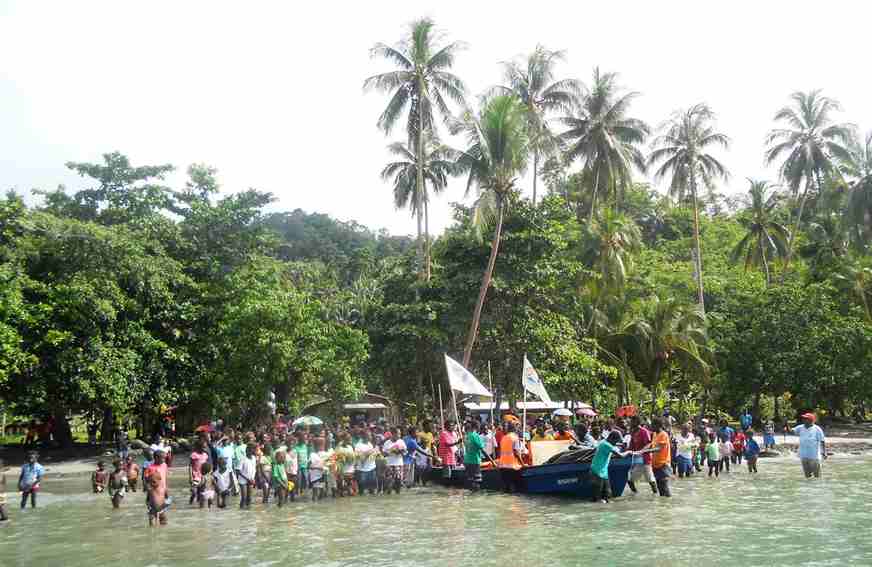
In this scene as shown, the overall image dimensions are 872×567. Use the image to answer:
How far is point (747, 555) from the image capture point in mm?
10656

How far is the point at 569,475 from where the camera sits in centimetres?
1658

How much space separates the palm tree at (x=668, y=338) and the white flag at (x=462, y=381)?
59.2ft

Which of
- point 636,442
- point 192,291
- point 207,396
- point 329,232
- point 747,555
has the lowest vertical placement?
point 747,555

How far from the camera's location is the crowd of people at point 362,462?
16297 mm

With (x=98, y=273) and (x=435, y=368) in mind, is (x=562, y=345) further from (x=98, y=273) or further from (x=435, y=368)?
(x=98, y=273)

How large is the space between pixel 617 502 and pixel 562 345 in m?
15.1

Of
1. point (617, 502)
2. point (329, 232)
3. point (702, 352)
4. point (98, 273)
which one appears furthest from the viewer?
point (329, 232)

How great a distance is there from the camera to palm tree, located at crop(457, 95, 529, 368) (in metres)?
29.3

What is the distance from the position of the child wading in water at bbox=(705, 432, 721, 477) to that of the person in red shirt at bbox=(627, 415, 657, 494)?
5219 millimetres

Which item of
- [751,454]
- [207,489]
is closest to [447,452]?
[207,489]

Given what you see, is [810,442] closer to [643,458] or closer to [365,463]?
[643,458]

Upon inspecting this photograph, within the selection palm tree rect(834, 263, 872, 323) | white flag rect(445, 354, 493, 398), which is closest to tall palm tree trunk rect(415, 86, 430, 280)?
white flag rect(445, 354, 493, 398)

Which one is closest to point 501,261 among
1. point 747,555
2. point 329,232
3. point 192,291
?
point 192,291

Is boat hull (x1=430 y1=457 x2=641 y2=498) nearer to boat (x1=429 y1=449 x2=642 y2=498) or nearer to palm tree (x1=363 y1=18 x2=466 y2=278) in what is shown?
boat (x1=429 y1=449 x2=642 y2=498)
